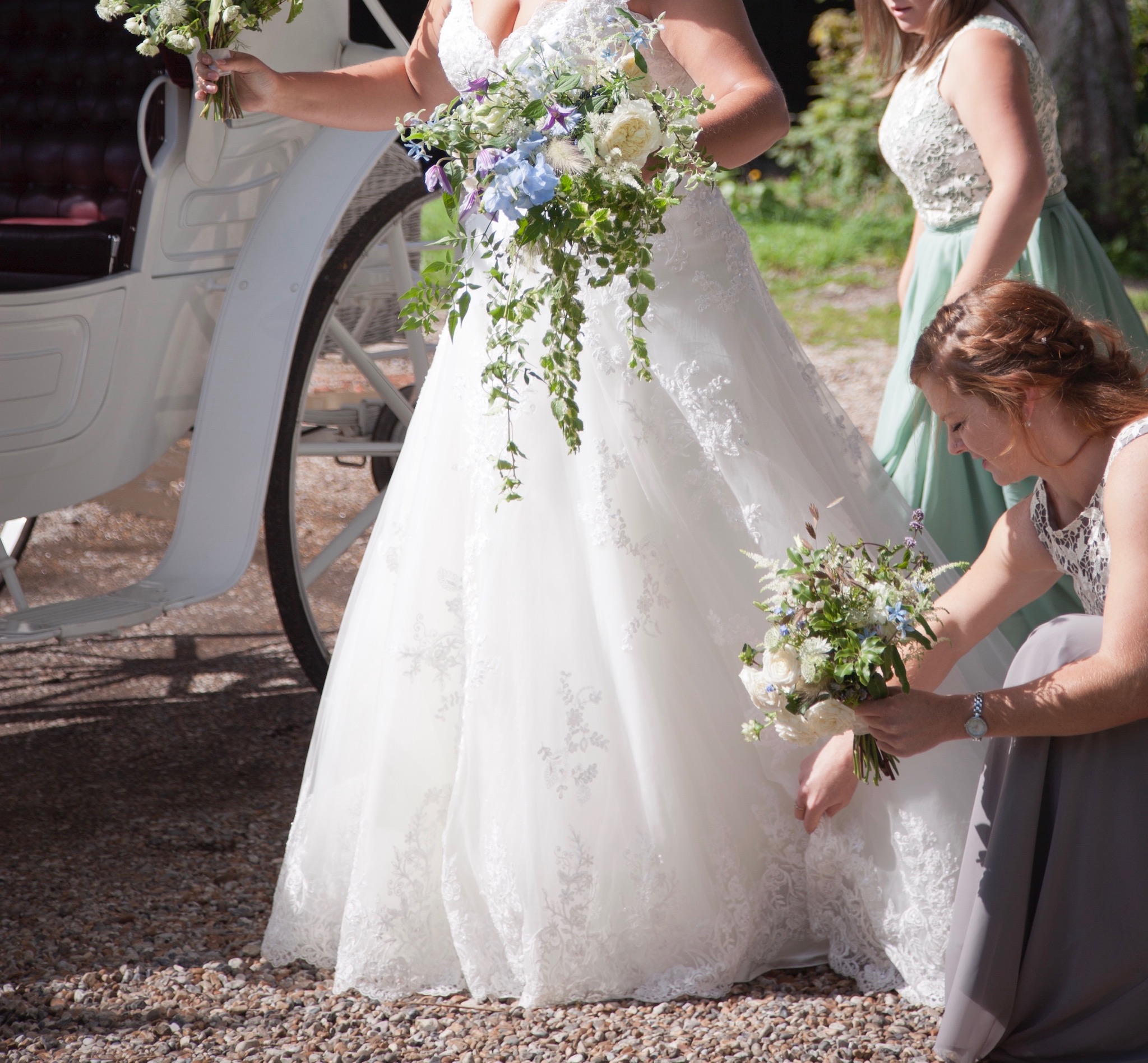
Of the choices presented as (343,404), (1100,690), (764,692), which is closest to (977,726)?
Answer: (1100,690)

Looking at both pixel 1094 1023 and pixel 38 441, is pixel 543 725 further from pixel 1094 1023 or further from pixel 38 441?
pixel 38 441

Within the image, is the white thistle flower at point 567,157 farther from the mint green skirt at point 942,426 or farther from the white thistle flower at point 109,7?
the mint green skirt at point 942,426

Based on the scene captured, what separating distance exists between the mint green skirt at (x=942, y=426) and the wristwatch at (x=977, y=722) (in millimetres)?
1099

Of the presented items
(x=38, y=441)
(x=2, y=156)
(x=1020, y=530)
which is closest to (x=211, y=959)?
(x=38, y=441)

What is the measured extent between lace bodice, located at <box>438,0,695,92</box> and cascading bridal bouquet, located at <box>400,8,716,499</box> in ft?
0.41

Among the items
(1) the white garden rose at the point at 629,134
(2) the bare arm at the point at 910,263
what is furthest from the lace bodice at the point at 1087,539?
(2) the bare arm at the point at 910,263

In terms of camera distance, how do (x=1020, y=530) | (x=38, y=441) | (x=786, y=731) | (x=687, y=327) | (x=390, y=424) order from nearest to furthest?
(x=786, y=731) → (x=1020, y=530) → (x=687, y=327) → (x=38, y=441) → (x=390, y=424)

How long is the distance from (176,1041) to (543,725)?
0.74 metres

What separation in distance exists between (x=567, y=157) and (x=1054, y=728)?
0.97 m

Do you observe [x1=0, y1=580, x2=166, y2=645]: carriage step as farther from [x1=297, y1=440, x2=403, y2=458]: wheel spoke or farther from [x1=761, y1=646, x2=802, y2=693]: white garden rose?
[x1=761, y1=646, x2=802, y2=693]: white garden rose

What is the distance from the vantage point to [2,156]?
334 cm

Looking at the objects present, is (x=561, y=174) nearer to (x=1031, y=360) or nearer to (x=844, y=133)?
(x=1031, y=360)

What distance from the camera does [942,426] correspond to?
2693mm

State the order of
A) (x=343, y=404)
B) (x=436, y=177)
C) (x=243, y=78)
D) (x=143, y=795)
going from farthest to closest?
(x=343, y=404) < (x=143, y=795) < (x=243, y=78) < (x=436, y=177)
